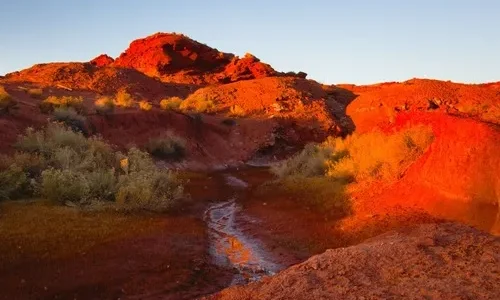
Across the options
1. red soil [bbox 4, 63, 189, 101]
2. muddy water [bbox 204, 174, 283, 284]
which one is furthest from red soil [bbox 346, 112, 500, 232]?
red soil [bbox 4, 63, 189, 101]

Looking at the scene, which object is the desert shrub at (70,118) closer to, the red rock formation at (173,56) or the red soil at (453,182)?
the red soil at (453,182)

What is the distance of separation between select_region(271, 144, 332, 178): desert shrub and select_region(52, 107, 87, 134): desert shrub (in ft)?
31.3

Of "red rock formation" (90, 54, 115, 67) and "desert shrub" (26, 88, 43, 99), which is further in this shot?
"red rock formation" (90, 54, 115, 67)

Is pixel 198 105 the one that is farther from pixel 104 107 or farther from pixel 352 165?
pixel 352 165

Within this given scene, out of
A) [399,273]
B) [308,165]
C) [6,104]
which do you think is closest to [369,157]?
[308,165]

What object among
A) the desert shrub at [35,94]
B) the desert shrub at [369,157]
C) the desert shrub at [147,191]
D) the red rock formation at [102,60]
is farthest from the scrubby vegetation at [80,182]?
the red rock formation at [102,60]

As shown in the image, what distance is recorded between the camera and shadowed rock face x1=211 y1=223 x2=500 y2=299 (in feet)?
20.7

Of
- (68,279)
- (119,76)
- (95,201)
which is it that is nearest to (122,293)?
(68,279)

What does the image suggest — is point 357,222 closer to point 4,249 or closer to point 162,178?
point 162,178

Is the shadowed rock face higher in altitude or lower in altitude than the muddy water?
higher

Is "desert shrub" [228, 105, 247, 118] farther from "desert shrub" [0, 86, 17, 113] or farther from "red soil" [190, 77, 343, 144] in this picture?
Result: "desert shrub" [0, 86, 17, 113]

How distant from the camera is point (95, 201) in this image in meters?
12.8

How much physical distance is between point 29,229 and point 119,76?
41.6m

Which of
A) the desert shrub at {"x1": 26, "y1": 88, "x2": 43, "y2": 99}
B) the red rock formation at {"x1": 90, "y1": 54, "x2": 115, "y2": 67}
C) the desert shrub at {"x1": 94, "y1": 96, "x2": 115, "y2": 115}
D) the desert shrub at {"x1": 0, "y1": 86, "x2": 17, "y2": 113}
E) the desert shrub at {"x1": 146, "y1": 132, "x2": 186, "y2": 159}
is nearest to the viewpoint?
the desert shrub at {"x1": 0, "y1": 86, "x2": 17, "y2": 113}
